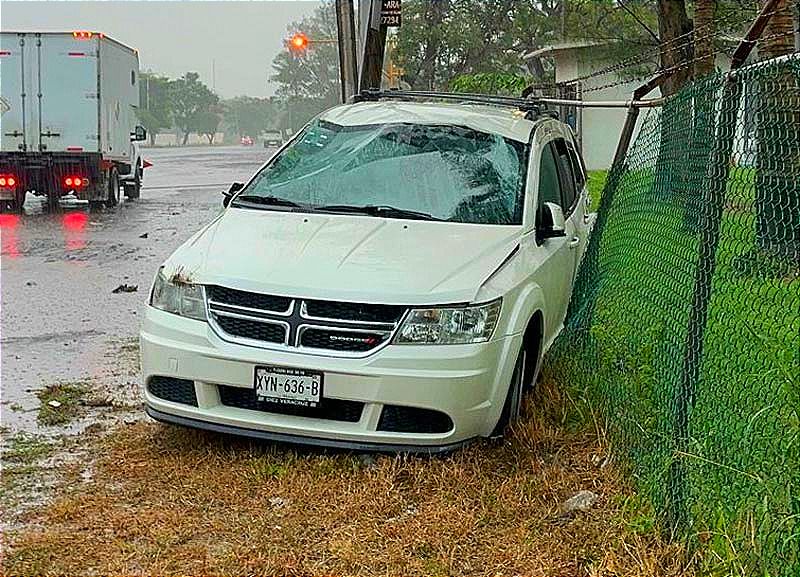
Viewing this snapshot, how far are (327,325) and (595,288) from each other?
2615 millimetres

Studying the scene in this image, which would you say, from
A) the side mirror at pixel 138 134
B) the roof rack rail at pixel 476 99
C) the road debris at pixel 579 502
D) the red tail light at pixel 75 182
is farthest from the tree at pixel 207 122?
the road debris at pixel 579 502

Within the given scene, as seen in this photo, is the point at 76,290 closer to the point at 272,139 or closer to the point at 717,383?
the point at 717,383

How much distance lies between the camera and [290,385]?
4.77 meters

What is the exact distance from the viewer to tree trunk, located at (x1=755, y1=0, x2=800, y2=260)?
3.67 meters

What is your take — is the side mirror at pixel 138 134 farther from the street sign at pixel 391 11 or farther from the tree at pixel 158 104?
the tree at pixel 158 104

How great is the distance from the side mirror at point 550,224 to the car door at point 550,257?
0.09ft

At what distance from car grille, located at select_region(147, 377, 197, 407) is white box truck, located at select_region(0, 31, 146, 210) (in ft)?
52.0

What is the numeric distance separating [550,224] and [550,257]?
0.22 m

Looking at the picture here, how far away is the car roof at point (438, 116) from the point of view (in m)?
6.54

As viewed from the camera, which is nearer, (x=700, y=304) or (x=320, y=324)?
(x=700, y=304)

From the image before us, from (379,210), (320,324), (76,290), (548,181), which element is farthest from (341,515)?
(76,290)

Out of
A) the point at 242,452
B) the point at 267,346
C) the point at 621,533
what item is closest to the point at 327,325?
the point at 267,346

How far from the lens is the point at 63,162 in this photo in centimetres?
2027

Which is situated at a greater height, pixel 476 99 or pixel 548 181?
pixel 476 99
